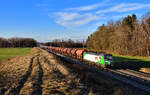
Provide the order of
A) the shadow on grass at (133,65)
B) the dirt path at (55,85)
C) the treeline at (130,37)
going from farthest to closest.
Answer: the treeline at (130,37) < the shadow on grass at (133,65) < the dirt path at (55,85)

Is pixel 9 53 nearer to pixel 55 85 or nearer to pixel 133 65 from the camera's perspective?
pixel 133 65

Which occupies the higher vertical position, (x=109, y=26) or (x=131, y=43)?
(x=109, y=26)

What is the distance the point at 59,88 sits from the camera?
11.0m

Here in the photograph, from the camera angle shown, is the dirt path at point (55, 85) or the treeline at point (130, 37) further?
the treeline at point (130, 37)

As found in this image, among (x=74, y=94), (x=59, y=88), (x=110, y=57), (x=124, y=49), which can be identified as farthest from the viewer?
(x=124, y=49)

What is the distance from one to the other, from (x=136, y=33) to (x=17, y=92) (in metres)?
48.6

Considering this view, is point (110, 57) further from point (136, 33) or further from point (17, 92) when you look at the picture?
point (136, 33)

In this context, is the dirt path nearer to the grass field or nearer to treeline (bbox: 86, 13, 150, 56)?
the grass field

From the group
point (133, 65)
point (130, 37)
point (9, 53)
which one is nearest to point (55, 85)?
point (133, 65)

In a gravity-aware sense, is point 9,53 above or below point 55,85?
below

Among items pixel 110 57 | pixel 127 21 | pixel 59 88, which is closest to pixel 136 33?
pixel 127 21

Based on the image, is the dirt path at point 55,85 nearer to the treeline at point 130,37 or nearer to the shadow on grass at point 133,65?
the shadow on grass at point 133,65

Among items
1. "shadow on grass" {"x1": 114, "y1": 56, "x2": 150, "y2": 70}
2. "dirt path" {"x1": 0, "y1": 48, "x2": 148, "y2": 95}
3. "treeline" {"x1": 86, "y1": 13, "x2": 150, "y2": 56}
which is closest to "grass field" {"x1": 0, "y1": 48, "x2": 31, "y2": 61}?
"dirt path" {"x1": 0, "y1": 48, "x2": 148, "y2": 95}

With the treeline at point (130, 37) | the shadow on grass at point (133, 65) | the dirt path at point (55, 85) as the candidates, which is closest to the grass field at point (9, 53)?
the dirt path at point (55, 85)
